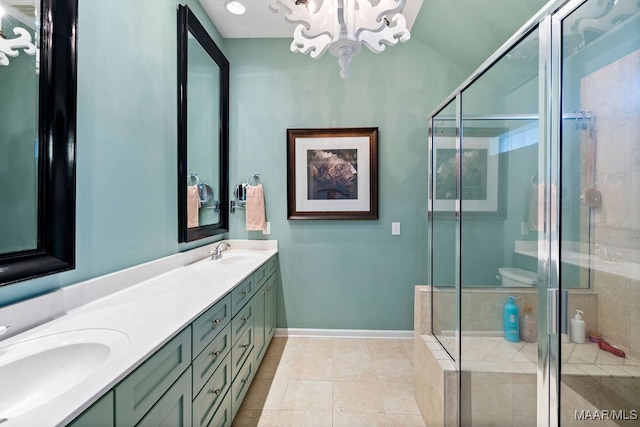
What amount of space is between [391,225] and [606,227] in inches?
59.0

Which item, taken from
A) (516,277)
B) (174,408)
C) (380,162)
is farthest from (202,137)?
(516,277)

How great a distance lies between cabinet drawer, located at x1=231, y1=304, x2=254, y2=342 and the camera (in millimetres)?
1465

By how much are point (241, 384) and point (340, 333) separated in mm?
1210

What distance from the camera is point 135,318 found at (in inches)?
39.1

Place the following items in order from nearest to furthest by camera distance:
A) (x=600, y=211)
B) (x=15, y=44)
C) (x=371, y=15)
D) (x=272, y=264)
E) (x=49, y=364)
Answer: (x=49, y=364) < (x=15, y=44) < (x=600, y=211) < (x=371, y=15) < (x=272, y=264)

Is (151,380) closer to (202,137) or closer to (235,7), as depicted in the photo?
(202,137)

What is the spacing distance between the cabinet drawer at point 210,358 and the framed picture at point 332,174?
1.38m

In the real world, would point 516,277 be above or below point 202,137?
below

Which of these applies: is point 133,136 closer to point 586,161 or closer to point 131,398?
point 131,398

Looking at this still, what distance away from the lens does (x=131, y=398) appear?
2.34ft

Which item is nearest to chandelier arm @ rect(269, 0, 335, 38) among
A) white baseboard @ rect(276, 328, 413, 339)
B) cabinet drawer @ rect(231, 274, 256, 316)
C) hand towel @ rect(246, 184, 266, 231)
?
hand towel @ rect(246, 184, 266, 231)

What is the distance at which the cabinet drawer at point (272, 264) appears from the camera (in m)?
2.28

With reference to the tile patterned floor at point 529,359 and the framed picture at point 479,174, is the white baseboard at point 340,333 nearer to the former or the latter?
the tile patterned floor at point 529,359

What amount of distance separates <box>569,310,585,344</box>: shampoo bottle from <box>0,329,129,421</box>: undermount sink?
5.48 feet
